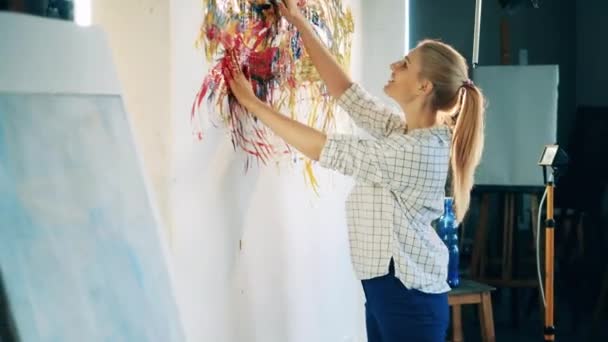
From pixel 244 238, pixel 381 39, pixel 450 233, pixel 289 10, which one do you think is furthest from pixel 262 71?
pixel 450 233

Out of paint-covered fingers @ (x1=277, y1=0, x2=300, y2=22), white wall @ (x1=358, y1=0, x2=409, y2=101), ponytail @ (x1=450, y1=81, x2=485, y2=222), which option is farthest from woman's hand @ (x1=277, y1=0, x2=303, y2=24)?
Answer: white wall @ (x1=358, y1=0, x2=409, y2=101)

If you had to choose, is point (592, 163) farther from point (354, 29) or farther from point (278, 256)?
point (278, 256)

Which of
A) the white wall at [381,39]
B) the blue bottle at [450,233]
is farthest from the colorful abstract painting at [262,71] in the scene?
the blue bottle at [450,233]

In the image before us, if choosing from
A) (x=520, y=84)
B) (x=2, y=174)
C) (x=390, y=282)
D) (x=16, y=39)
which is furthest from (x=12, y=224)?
(x=520, y=84)

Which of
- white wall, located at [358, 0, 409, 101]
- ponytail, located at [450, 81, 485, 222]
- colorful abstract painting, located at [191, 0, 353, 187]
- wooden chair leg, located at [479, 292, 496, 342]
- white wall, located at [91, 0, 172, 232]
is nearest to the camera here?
white wall, located at [91, 0, 172, 232]

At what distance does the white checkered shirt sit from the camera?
1.94 metres

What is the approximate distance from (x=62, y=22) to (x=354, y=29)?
6.39 feet

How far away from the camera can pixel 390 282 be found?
2.05 metres

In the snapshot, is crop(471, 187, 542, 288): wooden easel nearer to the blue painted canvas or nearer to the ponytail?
the ponytail

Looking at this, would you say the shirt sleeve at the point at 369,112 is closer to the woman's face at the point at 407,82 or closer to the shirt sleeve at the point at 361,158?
the woman's face at the point at 407,82

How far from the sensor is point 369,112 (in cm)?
227

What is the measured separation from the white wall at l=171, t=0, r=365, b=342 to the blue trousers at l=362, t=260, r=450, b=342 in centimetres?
33

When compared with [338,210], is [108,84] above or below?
above

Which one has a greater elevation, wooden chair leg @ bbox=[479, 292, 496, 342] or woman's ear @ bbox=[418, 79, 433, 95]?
woman's ear @ bbox=[418, 79, 433, 95]
